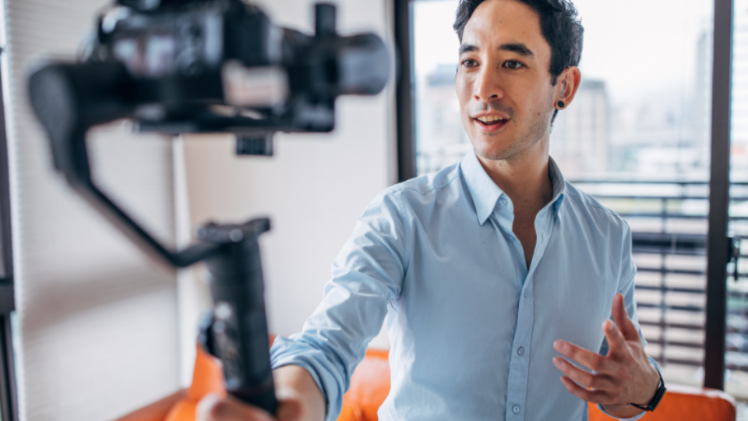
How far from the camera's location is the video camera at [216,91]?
0.38m

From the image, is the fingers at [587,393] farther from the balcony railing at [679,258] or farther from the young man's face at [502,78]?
the balcony railing at [679,258]

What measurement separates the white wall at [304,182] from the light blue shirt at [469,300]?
1.30m

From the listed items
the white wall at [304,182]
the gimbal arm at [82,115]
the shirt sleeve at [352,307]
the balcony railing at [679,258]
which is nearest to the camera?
the gimbal arm at [82,115]

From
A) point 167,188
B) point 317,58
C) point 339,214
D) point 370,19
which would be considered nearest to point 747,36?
point 370,19

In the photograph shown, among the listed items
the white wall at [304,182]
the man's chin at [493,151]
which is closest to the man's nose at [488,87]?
the man's chin at [493,151]

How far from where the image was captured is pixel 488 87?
3.59 feet

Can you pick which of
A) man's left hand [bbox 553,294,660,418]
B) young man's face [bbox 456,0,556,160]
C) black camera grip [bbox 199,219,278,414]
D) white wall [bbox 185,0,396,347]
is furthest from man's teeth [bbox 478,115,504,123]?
white wall [bbox 185,0,396,347]

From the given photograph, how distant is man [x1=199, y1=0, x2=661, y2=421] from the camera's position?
843mm

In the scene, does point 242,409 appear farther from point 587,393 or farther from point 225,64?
point 587,393

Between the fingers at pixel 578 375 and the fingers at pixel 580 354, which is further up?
the fingers at pixel 580 354

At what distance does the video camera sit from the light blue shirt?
43 centimetres

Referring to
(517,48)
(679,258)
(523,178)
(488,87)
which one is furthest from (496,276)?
(679,258)

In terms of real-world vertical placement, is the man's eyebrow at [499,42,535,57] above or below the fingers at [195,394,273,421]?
above

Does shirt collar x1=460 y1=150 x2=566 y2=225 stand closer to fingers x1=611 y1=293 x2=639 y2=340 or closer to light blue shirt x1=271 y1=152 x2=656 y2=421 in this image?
light blue shirt x1=271 y1=152 x2=656 y2=421
